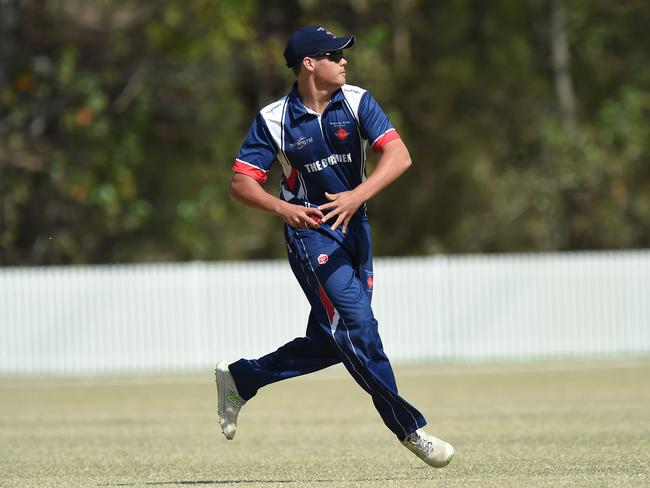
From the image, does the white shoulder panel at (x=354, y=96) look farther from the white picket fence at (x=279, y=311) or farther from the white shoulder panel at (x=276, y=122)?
the white picket fence at (x=279, y=311)

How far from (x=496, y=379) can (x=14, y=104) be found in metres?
11.6

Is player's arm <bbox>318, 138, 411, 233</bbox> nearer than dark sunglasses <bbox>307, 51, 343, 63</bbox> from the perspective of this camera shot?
Yes

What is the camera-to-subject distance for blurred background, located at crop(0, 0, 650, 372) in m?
21.8

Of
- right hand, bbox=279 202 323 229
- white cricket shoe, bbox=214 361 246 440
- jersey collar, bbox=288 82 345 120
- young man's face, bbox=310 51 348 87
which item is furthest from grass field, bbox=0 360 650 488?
young man's face, bbox=310 51 348 87

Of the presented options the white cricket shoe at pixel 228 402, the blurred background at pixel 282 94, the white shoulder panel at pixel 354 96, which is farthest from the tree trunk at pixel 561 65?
the white shoulder panel at pixel 354 96

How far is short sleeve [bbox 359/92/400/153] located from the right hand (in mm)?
449

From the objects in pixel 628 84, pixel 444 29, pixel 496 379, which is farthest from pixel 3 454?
pixel 628 84

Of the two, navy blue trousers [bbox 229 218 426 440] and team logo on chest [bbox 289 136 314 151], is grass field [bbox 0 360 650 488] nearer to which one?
navy blue trousers [bbox 229 218 426 440]

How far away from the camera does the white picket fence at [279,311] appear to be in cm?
2173

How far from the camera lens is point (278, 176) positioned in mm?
28422

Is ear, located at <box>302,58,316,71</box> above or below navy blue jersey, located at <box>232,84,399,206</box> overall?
above

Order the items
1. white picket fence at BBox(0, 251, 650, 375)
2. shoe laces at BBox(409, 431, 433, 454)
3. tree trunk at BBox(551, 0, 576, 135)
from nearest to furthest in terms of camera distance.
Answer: shoe laces at BBox(409, 431, 433, 454)
white picket fence at BBox(0, 251, 650, 375)
tree trunk at BBox(551, 0, 576, 135)

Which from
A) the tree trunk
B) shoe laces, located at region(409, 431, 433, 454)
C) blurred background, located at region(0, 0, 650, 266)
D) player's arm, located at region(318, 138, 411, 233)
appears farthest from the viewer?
the tree trunk

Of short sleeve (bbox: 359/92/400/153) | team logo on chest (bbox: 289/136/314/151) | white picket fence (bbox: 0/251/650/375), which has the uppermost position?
short sleeve (bbox: 359/92/400/153)
